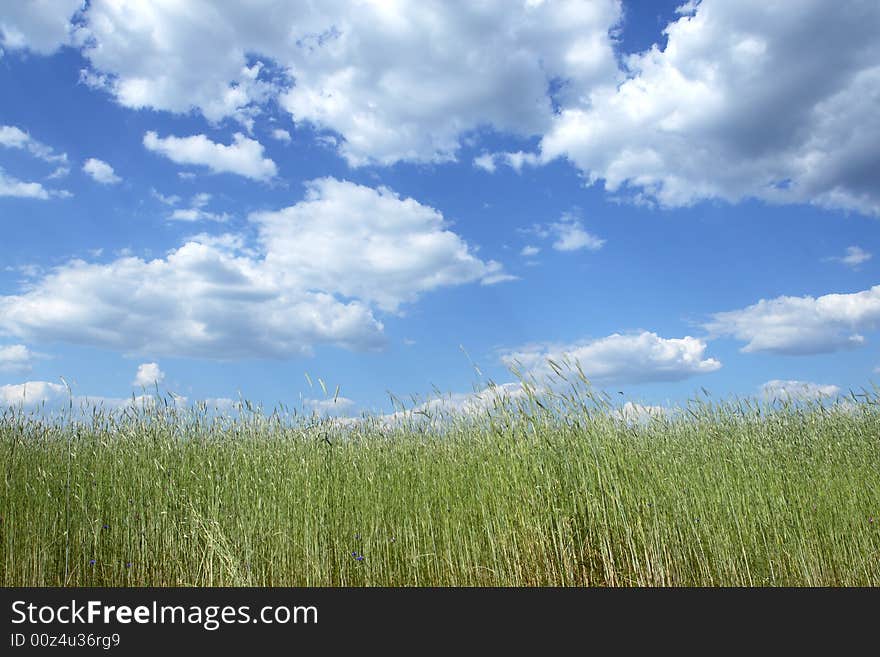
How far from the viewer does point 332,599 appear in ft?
10.6

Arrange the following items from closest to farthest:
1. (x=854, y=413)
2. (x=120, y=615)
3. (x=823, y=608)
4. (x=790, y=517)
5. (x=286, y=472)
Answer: (x=120, y=615)
(x=823, y=608)
(x=790, y=517)
(x=286, y=472)
(x=854, y=413)

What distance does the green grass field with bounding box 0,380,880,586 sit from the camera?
4410mm

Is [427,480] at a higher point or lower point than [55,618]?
higher

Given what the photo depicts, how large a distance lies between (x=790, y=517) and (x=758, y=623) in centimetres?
218

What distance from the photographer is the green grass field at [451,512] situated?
14.5 feet

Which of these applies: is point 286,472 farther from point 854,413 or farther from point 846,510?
point 854,413

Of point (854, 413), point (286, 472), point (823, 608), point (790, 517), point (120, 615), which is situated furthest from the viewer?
point (854, 413)

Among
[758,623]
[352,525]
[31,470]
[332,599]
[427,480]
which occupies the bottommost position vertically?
[758,623]

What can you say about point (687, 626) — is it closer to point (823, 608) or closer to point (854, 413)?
point (823, 608)

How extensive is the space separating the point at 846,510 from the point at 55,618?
5.93 metres

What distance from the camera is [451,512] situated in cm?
484

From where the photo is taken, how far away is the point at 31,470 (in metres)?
5.42

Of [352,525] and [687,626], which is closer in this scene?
[687,626]

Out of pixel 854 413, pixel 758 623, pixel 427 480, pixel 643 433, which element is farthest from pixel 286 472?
pixel 854 413
